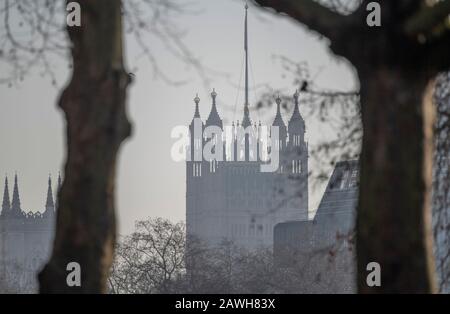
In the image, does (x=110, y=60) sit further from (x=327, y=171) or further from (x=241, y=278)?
(x=241, y=278)

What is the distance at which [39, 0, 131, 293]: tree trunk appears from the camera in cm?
1301

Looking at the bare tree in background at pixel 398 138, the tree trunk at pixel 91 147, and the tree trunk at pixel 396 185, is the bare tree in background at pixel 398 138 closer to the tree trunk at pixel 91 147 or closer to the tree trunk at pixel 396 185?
the tree trunk at pixel 396 185

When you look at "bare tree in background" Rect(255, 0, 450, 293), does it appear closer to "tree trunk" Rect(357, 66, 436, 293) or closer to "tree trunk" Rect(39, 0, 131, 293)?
"tree trunk" Rect(357, 66, 436, 293)

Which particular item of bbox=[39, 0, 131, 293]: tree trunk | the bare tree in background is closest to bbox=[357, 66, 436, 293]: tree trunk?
the bare tree in background

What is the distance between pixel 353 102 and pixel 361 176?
11.4ft

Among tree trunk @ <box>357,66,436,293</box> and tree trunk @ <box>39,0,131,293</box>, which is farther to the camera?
tree trunk @ <box>39,0,131,293</box>

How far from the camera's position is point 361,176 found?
13.0m

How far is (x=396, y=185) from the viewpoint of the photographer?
12.8 meters

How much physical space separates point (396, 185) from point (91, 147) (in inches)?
83.1

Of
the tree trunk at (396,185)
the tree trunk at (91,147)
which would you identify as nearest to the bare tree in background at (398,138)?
the tree trunk at (396,185)

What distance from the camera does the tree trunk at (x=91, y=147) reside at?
13.0 meters

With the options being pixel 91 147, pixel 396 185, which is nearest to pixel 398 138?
pixel 396 185

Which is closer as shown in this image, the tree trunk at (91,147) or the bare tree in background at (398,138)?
the bare tree in background at (398,138)

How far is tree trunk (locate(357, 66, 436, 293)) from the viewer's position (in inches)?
Result: 499
